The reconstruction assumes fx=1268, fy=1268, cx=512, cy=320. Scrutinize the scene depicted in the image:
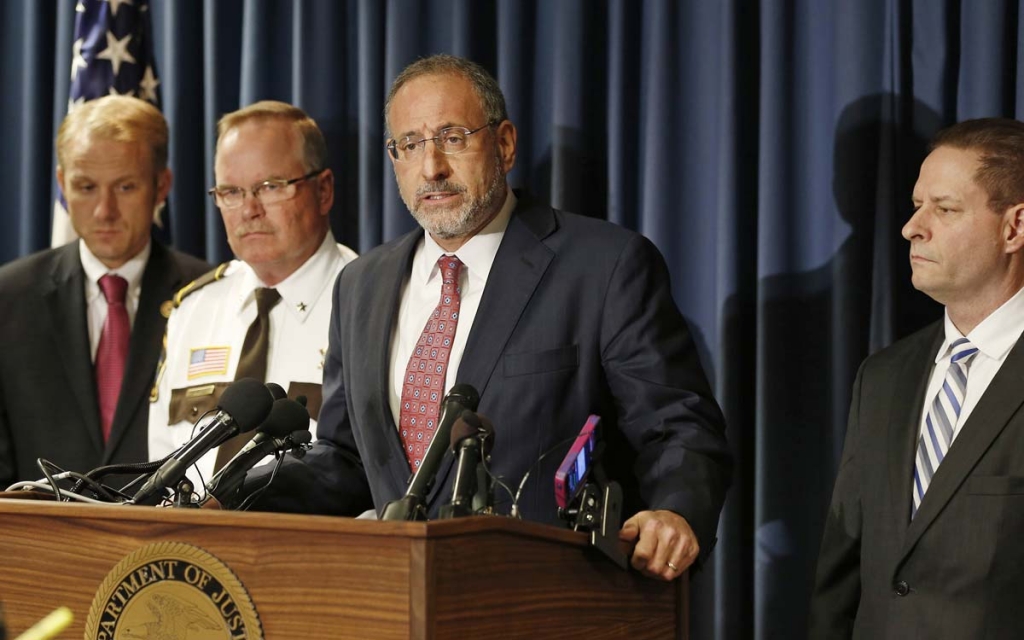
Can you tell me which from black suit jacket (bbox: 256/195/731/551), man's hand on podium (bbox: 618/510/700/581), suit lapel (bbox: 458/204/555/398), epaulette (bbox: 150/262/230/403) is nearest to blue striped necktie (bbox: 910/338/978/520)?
black suit jacket (bbox: 256/195/731/551)

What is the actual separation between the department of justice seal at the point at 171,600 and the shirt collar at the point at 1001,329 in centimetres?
170

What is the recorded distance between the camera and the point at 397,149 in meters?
2.89

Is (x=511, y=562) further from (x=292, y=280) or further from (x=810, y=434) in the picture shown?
(x=292, y=280)

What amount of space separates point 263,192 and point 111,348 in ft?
2.54

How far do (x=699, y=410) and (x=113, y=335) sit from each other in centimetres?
221

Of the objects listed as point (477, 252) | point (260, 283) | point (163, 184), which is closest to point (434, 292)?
point (477, 252)

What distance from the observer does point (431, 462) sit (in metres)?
1.91

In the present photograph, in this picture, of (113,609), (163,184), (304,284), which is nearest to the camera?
(113,609)

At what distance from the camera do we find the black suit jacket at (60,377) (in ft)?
12.7

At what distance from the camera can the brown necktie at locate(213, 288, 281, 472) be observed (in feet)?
11.6

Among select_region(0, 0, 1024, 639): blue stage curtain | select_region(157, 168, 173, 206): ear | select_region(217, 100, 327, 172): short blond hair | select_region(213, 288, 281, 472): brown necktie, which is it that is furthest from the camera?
select_region(157, 168, 173, 206): ear

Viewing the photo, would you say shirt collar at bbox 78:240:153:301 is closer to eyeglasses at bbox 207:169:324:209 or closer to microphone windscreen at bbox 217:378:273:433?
eyeglasses at bbox 207:169:324:209

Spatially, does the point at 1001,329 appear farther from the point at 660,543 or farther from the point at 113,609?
the point at 113,609

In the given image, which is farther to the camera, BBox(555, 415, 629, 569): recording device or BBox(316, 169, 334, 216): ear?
BBox(316, 169, 334, 216): ear
